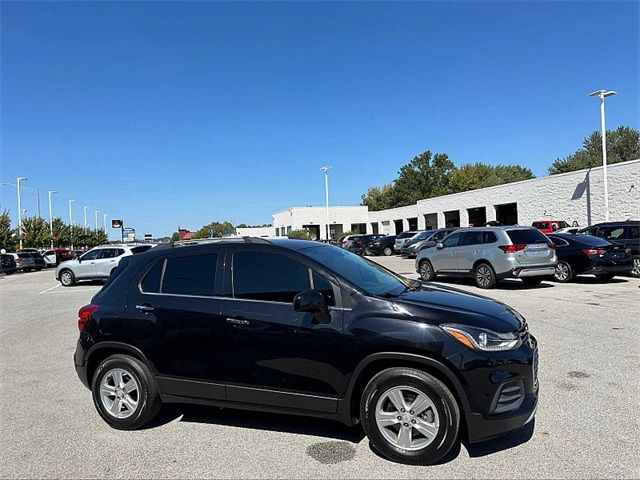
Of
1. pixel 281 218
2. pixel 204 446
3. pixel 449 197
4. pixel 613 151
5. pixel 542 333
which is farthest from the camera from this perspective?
pixel 281 218

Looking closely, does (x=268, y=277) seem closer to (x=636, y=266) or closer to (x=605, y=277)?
(x=605, y=277)

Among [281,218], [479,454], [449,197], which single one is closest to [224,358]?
[479,454]

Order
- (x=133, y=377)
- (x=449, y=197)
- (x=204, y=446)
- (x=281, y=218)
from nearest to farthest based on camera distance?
1. (x=204, y=446)
2. (x=133, y=377)
3. (x=449, y=197)
4. (x=281, y=218)

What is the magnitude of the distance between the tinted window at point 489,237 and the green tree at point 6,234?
53.4 m

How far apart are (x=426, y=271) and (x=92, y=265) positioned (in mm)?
14413

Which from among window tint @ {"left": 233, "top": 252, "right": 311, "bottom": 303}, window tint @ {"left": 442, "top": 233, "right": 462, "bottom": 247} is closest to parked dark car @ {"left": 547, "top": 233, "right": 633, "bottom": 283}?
window tint @ {"left": 442, "top": 233, "right": 462, "bottom": 247}

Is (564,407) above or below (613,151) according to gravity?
below

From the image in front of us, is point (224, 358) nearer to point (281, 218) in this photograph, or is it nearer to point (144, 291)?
point (144, 291)

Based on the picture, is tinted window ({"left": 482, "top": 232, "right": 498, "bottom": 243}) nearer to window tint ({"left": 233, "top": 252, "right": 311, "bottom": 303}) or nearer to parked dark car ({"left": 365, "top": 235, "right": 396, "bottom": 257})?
window tint ({"left": 233, "top": 252, "right": 311, "bottom": 303})

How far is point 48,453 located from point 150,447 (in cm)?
86

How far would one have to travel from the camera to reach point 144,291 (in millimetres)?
4730

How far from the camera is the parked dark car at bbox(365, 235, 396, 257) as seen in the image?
36.5 metres

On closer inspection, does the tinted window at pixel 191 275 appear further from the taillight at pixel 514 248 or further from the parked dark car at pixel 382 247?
the parked dark car at pixel 382 247

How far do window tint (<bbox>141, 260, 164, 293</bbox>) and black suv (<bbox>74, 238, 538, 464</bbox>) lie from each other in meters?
0.01
